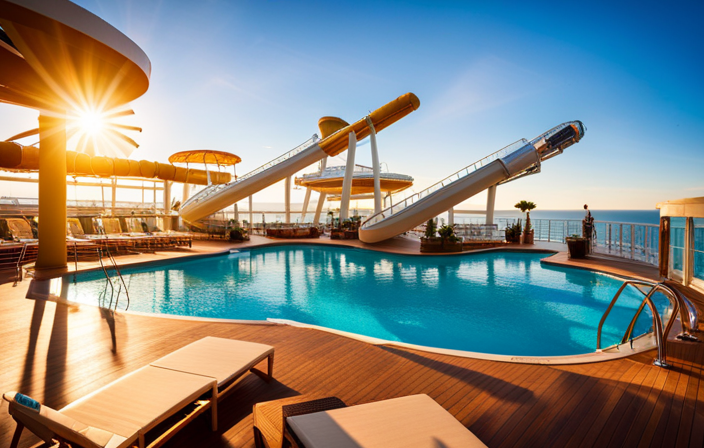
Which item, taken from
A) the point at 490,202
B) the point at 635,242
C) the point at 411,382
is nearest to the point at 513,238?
the point at 490,202

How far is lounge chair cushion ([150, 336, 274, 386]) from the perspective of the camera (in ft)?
6.43

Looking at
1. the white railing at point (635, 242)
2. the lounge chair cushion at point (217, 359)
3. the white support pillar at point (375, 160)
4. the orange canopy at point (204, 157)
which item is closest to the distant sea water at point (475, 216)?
the white support pillar at point (375, 160)

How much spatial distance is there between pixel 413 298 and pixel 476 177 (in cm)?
696

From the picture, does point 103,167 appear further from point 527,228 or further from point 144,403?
point 527,228

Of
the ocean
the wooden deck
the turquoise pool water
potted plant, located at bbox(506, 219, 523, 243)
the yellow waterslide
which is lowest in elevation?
the turquoise pool water

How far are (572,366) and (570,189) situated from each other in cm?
3549

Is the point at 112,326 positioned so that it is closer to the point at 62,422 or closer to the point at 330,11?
the point at 62,422

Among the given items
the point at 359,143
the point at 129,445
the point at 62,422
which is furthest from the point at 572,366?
the point at 359,143

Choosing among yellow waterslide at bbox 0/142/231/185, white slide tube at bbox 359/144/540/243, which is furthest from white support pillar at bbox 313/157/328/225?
white slide tube at bbox 359/144/540/243

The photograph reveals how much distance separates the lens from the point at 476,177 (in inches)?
450

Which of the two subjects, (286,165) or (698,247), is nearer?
(698,247)

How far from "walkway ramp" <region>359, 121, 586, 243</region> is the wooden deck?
28.6 ft

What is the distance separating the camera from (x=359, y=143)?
49.2 feet

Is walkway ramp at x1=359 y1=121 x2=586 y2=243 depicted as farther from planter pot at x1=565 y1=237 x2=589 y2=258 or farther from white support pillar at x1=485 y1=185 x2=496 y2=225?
planter pot at x1=565 y1=237 x2=589 y2=258
